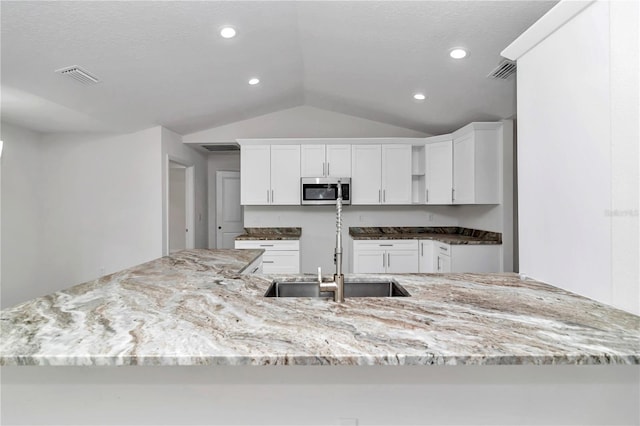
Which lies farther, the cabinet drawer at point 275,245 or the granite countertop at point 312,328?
the cabinet drawer at point 275,245

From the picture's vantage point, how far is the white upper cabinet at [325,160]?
4.62 meters

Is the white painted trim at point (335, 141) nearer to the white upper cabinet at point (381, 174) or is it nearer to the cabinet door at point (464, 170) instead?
the white upper cabinet at point (381, 174)

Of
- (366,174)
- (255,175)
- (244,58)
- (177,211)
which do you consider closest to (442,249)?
(366,174)

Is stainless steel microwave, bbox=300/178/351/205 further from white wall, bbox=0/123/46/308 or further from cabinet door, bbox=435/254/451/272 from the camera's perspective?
white wall, bbox=0/123/46/308

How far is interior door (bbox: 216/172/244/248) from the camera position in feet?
20.3

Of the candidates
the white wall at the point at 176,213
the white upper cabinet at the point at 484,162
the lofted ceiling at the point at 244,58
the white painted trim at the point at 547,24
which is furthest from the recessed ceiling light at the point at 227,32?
the white wall at the point at 176,213

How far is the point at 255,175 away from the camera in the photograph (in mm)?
4633

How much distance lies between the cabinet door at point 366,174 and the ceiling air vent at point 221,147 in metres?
2.03

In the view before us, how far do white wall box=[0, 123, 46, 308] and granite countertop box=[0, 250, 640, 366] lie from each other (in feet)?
12.3

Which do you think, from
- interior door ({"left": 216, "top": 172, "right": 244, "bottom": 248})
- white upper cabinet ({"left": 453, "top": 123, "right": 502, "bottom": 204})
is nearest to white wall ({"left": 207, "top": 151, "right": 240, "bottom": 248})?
interior door ({"left": 216, "top": 172, "right": 244, "bottom": 248})

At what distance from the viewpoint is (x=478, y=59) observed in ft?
8.89

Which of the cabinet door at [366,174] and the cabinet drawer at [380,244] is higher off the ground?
the cabinet door at [366,174]

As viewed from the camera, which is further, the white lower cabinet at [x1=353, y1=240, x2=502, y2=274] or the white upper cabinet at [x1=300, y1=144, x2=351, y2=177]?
the white upper cabinet at [x1=300, y1=144, x2=351, y2=177]

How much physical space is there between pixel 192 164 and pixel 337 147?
2.53 metres
